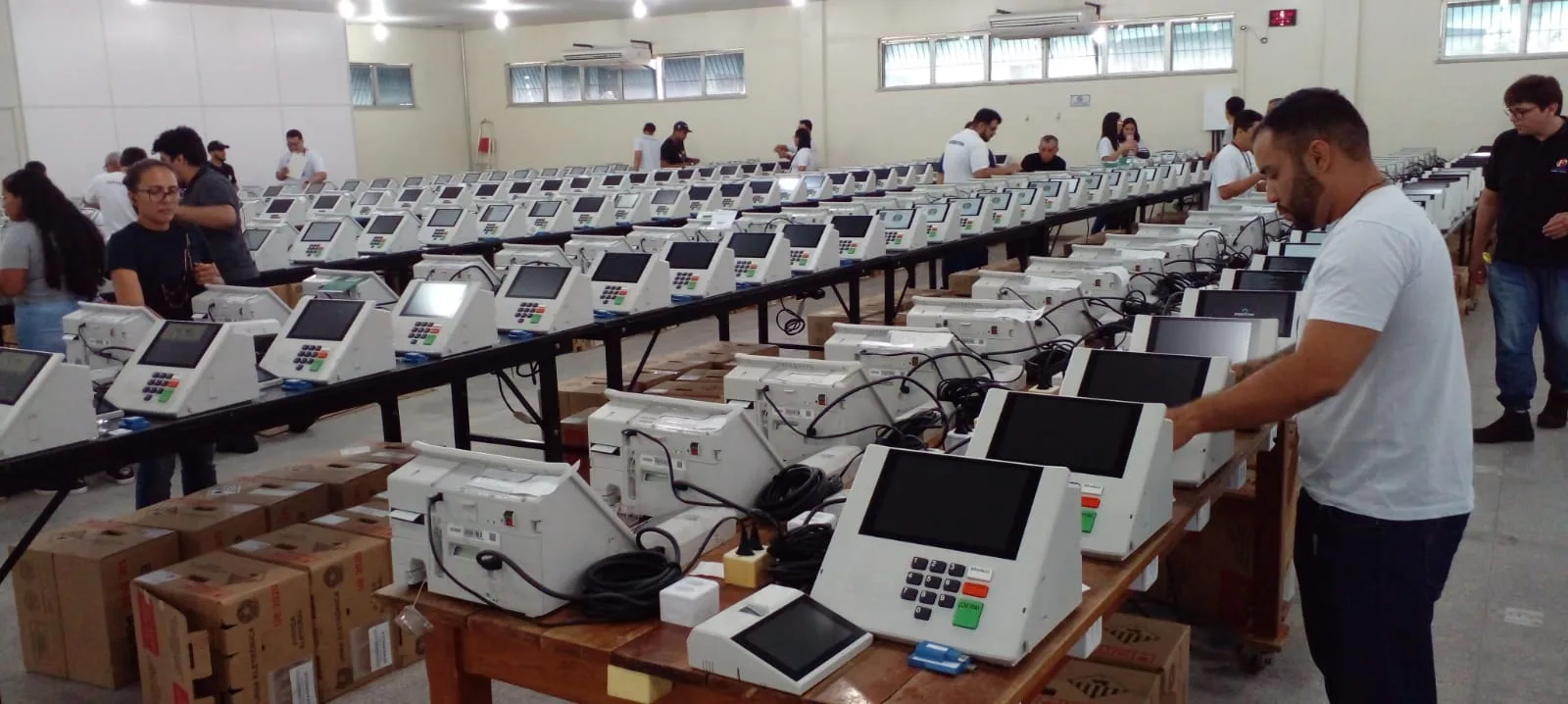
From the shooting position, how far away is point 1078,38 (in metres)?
13.1

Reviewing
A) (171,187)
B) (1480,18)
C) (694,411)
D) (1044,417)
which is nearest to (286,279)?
(171,187)

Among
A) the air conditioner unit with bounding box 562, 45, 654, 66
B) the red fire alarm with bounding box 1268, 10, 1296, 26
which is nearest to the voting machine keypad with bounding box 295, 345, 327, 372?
the red fire alarm with bounding box 1268, 10, 1296, 26

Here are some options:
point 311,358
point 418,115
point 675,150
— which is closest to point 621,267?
point 311,358

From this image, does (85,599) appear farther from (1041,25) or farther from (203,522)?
(1041,25)

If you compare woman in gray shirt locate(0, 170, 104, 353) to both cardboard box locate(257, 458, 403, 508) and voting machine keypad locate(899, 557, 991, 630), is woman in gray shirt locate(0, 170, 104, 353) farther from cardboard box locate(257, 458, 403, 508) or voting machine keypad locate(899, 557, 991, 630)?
voting machine keypad locate(899, 557, 991, 630)

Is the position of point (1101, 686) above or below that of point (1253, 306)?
below

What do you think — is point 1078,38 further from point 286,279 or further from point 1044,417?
point 1044,417

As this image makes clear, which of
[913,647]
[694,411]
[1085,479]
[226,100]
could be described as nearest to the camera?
[913,647]

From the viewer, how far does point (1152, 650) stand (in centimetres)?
238

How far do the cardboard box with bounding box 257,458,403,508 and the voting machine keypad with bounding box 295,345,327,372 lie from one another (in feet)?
1.22

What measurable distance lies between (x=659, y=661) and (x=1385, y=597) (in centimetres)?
115

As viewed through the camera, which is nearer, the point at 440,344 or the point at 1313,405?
the point at 1313,405

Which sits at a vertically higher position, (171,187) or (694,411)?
(171,187)

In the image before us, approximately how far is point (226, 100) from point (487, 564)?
1346 centimetres
